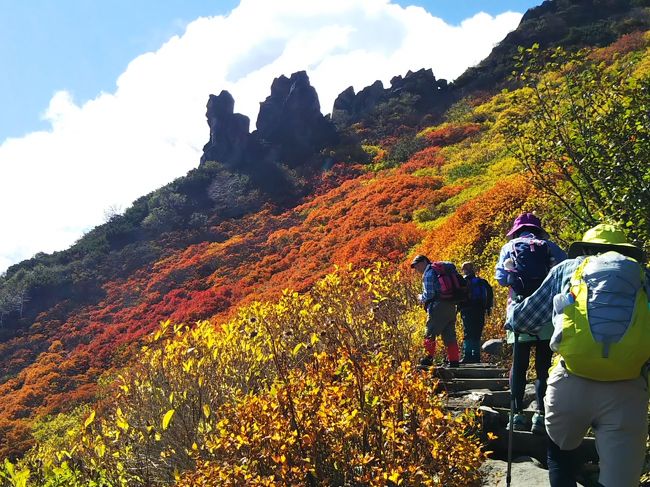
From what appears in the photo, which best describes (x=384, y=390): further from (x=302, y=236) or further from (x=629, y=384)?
(x=302, y=236)

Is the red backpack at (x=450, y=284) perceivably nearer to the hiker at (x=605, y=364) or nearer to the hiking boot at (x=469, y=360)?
the hiking boot at (x=469, y=360)

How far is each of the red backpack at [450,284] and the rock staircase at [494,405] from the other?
2.39ft

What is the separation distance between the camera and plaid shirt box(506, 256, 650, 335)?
265 centimetres

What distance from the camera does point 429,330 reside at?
18.7 ft

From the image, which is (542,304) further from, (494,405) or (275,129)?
(275,129)

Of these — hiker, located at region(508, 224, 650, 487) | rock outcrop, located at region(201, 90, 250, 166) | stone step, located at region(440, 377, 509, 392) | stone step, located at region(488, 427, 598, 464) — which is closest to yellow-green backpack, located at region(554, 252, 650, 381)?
hiker, located at region(508, 224, 650, 487)

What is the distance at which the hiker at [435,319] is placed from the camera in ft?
18.7

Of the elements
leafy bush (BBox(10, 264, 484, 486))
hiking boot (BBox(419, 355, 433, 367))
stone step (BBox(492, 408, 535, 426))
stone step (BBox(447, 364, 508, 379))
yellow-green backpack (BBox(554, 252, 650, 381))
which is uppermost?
yellow-green backpack (BBox(554, 252, 650, 381))

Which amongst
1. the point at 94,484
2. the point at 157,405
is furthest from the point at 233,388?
the point at 94,484

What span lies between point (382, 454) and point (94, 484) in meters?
1.81

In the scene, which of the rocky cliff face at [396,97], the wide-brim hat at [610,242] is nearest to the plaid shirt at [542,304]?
the wide-brim hat at [610,242]

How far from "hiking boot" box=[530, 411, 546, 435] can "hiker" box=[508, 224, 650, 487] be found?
4.00 ft

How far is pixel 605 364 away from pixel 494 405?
268 centimetres

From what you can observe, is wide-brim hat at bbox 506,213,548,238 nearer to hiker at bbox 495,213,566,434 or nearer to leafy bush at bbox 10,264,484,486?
hiker at bbox 495,213,566,434
